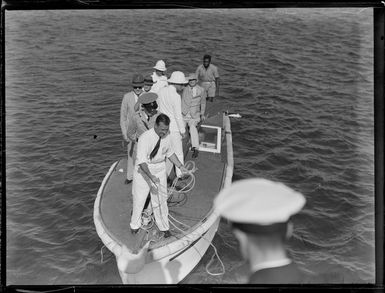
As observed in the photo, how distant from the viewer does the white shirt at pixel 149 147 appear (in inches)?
201

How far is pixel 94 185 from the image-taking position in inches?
359

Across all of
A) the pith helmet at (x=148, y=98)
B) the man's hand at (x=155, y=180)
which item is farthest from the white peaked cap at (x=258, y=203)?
the pith helmet at (x=148, y=98)

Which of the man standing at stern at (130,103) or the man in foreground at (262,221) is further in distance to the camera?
the man standing at stern at (130,103)

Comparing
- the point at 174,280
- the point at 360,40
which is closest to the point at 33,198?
the point at 174,280

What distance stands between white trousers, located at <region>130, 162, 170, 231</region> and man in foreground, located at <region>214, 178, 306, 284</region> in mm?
3868

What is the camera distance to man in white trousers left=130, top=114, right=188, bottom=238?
5.10m

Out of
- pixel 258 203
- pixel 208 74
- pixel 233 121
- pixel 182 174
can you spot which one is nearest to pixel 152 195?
pixel 182 174

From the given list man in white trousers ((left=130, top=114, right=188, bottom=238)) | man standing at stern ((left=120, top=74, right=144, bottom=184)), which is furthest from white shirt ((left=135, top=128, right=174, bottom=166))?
man standing at stern ((left=120, top=74, right=144, bottom=184))

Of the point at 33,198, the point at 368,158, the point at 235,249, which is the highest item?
the point at 368,158

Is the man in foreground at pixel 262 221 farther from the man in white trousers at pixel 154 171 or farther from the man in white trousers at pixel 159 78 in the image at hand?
the man in white trousers at pixel 159 78

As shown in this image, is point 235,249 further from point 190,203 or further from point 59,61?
point 59,61

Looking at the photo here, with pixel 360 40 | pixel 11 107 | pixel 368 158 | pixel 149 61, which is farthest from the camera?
pixel 149 61

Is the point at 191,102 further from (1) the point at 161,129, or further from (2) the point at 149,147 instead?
(1) the point at 161,129

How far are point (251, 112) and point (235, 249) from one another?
5.10 meters
